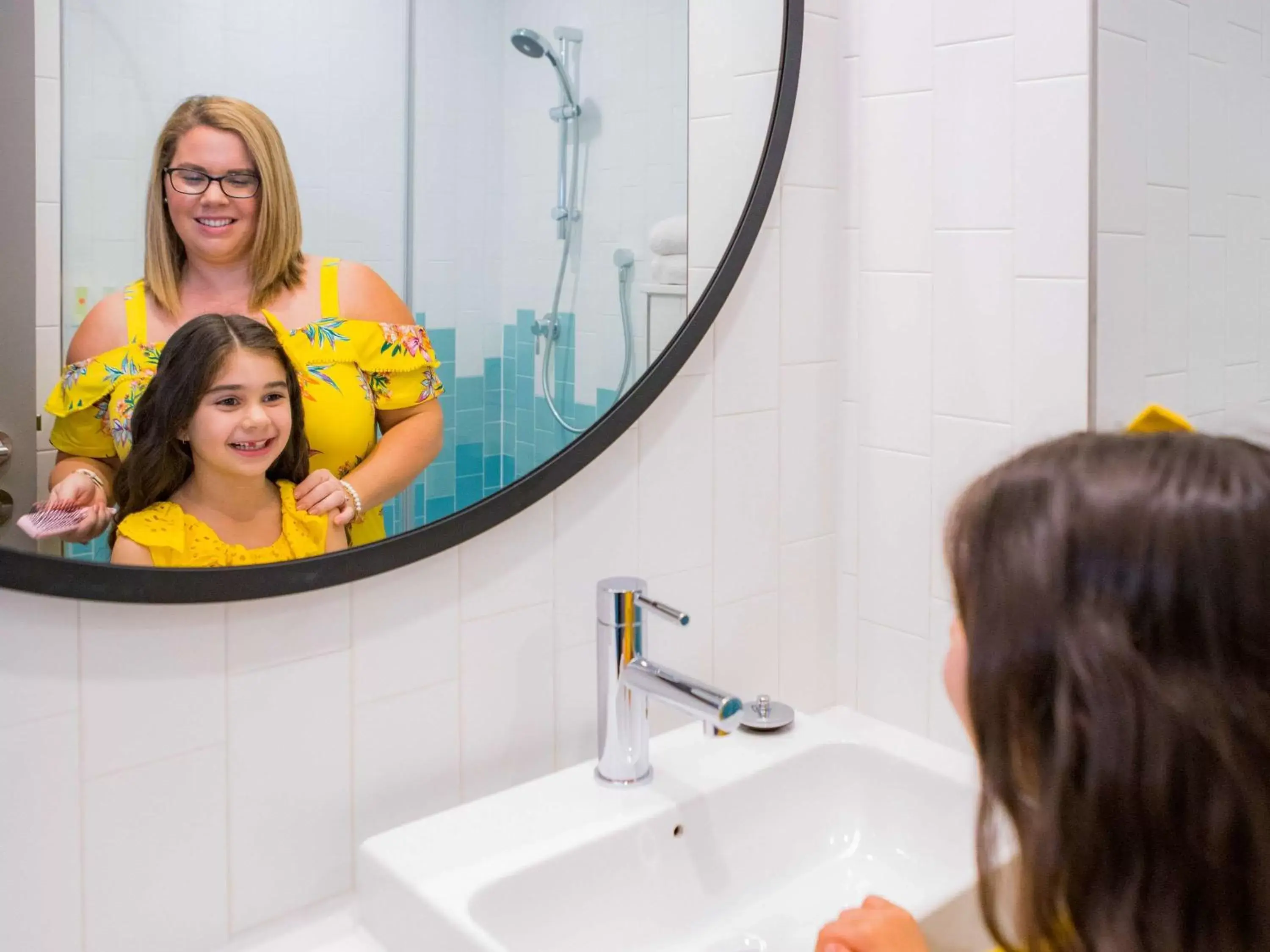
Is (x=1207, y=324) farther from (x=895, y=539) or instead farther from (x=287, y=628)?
(x=287, y=628)

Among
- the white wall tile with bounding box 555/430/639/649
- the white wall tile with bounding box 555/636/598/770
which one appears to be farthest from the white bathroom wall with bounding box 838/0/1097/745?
the white wall tile with bounding box 555/636/598/770

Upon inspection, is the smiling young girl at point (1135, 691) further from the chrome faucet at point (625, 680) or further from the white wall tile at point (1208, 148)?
the white wall tile at point (1208, 148)

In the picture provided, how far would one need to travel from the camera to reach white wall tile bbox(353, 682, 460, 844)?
39.6 inches

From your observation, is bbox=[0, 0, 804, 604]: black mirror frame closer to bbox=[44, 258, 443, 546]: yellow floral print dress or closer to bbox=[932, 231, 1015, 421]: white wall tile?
bbox=[44, 258, 443, 546]: yellow floral print dress

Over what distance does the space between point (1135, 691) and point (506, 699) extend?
0.66 metres

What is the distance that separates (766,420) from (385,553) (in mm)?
492

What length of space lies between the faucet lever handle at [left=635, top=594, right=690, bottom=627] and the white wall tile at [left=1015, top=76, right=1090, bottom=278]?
506mm

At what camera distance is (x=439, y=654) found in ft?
3.42

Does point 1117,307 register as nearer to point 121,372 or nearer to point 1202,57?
point 1202,57

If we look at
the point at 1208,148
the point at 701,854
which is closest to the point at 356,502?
the point at 701,854

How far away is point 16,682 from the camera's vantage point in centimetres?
82

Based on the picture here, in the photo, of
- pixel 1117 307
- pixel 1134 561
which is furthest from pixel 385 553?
pixel 1117 307

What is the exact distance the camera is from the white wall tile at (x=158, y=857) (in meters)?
0.87

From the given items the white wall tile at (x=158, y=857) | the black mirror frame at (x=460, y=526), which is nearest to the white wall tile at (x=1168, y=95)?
the black mirror frame at (x=460, y=526)
